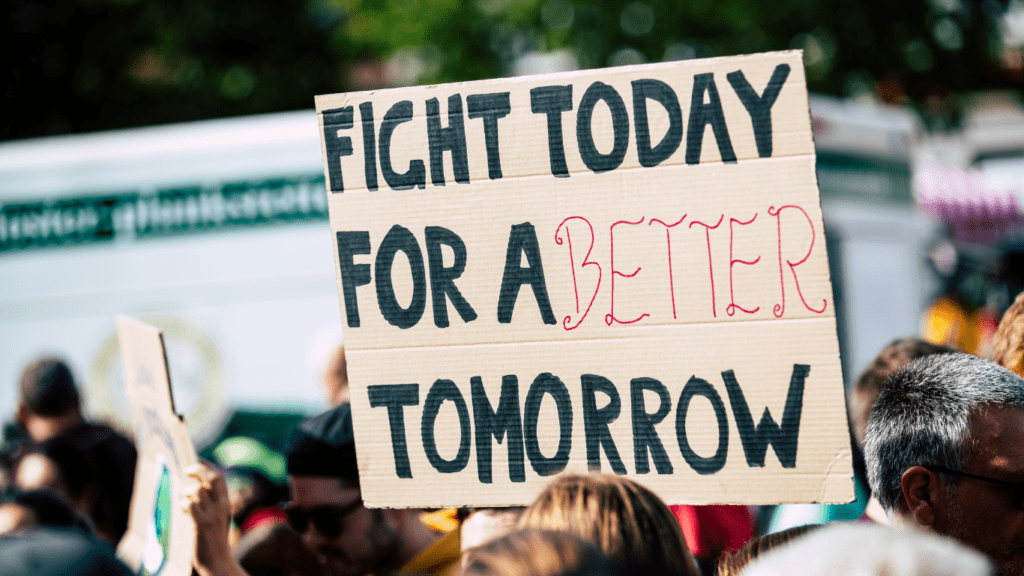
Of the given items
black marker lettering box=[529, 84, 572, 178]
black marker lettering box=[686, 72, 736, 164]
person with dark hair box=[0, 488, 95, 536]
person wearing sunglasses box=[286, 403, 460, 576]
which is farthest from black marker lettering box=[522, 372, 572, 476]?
person with dark hair box=[0, 488, 95, 536]

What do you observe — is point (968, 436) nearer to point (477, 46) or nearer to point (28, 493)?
point (28, 493)

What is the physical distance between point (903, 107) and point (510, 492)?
32.9 ft

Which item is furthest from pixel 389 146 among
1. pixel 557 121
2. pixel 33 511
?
pixel 33 511

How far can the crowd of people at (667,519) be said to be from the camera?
50.3 inches

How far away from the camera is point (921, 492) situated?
198cm

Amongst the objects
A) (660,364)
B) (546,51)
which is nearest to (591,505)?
(660,364)

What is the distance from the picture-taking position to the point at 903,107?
10797 millimetres

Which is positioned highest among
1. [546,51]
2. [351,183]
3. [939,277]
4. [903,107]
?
[546,51]

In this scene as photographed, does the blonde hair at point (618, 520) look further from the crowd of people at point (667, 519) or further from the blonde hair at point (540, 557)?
the blonde hair at point (540, 557)

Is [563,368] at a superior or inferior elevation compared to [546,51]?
inferior

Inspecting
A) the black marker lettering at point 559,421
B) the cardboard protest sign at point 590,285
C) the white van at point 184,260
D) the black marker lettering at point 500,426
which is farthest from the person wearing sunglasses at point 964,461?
the white van at point 184,260

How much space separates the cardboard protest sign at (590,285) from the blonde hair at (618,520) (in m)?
0.41

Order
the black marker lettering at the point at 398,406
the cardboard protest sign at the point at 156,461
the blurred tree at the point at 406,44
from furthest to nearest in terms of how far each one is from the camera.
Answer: the blurred tree at the point at 406,44 → the cardboard protest sign at the point at 156,461 → the black marker lettering at the point at 398,406

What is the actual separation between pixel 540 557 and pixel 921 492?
43.2 inches
